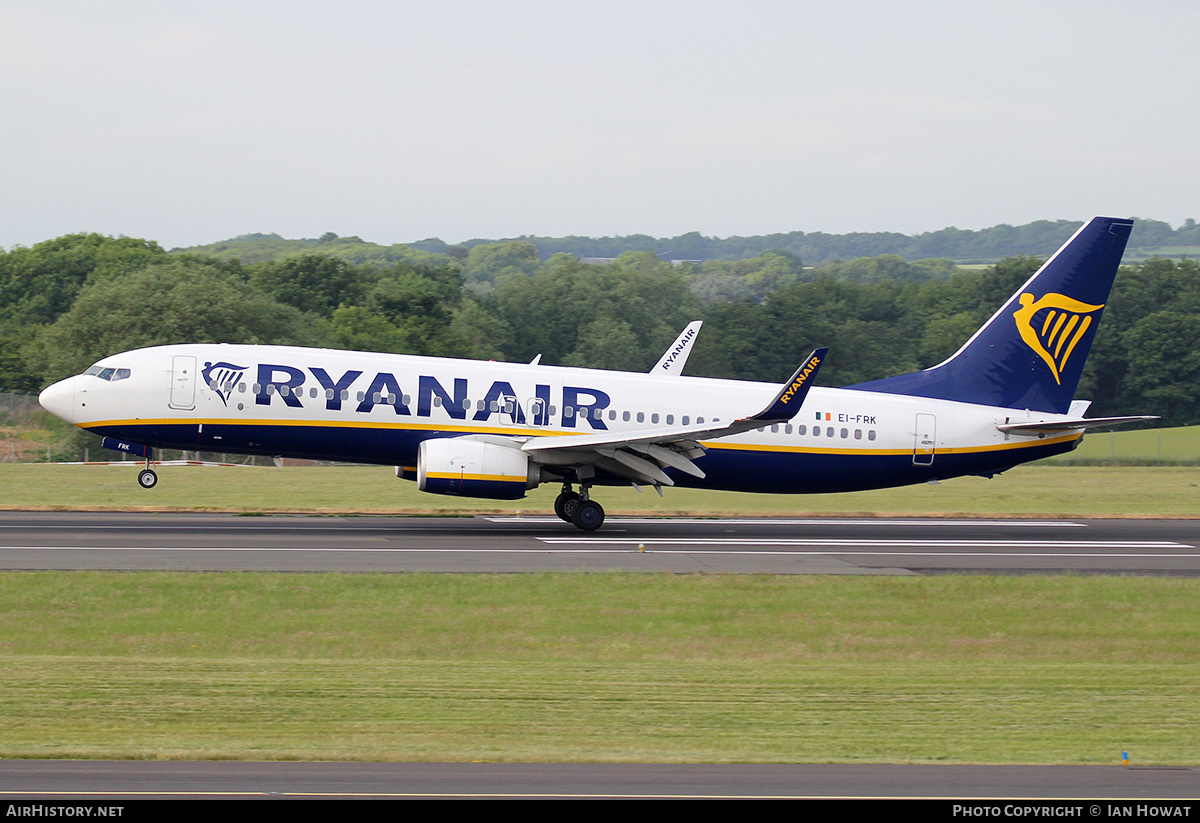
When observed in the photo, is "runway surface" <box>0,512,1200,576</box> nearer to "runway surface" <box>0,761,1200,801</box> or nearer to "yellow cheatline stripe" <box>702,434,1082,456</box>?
"yellow cheatline stripe" <box>702,434,1082,456</box>

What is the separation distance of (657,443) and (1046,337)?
39.1ft

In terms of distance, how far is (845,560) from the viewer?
26844 millimetres

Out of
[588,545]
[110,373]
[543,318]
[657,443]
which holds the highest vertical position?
[543,318]

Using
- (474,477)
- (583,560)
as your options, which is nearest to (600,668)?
(583,560)

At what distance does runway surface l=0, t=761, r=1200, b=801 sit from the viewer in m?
10.5

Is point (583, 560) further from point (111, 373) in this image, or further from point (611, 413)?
point (111, 373)

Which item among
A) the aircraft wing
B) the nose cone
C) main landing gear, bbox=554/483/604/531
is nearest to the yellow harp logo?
the aircraft wing

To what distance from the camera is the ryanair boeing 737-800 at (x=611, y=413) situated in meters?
29.6

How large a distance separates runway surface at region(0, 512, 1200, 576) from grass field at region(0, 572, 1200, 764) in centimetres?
189

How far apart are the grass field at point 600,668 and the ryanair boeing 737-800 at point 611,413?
23.8 feet

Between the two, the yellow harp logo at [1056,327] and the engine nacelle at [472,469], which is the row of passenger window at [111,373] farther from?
the yellow harp logo at [1056,327]

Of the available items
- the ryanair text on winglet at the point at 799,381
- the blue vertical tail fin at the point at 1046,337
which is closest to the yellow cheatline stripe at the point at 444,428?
the ryanair text on winglet at the point at 799,381

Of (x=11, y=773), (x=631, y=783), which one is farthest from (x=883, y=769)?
(x=11, y=773)

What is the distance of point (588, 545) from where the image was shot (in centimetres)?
2864
